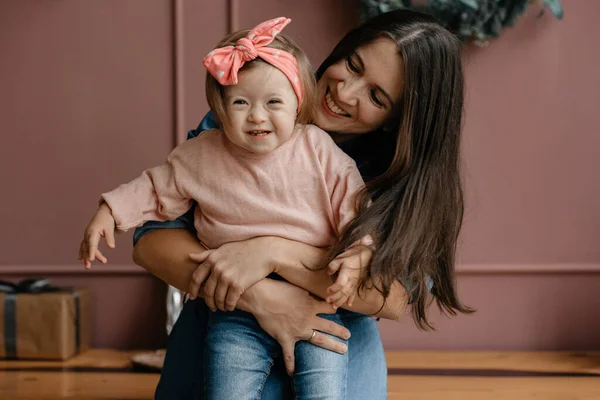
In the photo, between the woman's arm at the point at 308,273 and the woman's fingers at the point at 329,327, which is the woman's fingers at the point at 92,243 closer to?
the woman's arm at the point at 308,273

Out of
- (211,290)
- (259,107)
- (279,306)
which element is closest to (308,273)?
(279,306)

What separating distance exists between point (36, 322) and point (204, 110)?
117cm

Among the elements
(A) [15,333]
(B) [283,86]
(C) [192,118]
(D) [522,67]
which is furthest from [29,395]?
(D) [522,67]

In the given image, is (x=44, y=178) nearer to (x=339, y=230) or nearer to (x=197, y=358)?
(x=197, y=358)

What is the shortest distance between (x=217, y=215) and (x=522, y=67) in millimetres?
2202

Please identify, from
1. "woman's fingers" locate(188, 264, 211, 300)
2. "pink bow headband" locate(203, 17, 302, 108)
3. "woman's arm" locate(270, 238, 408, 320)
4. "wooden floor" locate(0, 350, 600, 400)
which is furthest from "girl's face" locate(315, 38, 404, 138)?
"wooden floor" locate(0, 350, 600, 400)

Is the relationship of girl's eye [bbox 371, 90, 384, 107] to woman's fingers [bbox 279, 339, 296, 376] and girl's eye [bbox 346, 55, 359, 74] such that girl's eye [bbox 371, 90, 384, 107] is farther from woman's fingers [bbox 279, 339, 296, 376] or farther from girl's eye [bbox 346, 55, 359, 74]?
woman's fingers [bbox 279, 339, 296, 376]

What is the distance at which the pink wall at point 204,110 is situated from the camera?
3.39 meters

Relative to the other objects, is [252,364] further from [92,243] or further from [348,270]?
[92,243]

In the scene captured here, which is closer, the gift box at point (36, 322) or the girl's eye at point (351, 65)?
the girl's eye at point (351, 65)

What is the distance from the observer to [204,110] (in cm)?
342

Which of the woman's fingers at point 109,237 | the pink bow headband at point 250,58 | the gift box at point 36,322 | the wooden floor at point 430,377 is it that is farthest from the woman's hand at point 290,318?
the gift box at point 36,322

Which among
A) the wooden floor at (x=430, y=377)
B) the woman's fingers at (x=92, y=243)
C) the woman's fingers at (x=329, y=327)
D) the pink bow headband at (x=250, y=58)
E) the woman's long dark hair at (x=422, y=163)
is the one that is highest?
the pink bow headband at (x=250, y=58)

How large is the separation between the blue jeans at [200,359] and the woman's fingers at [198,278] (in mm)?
174
